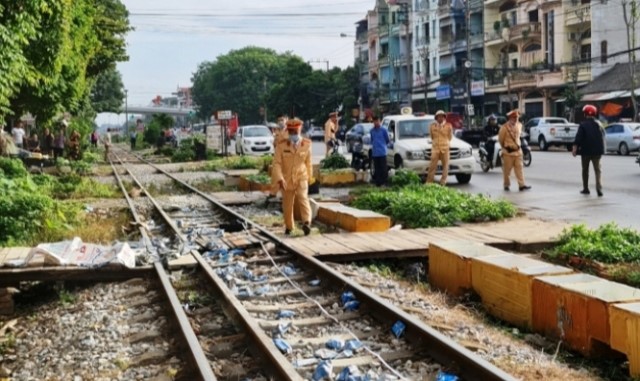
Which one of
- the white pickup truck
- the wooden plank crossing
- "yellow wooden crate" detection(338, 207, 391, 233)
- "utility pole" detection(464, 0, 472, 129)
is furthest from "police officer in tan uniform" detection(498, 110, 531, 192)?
"utility pole" detection(464, 0, 472, 129)

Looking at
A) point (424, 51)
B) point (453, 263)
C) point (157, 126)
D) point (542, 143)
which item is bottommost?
point (453, 263)

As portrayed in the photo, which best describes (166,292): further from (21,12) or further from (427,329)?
(21,12)

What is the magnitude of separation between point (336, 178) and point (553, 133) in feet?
69.9

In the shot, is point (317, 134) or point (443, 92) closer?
point (443, 92)

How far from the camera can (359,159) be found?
77.6ft

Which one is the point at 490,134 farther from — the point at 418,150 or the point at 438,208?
the point at 438,208

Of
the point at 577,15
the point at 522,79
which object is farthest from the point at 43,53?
the point at 522,79

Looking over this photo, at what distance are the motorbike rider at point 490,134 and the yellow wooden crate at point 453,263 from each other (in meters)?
15.8

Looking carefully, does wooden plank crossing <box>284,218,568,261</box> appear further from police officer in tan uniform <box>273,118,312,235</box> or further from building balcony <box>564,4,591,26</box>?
building balcony <box>564,4,591,26</box>

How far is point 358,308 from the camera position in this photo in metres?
7.28

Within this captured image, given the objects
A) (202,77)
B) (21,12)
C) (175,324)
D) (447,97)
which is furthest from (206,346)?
(202,77)

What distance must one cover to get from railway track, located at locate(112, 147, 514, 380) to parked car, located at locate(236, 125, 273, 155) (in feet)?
97.1

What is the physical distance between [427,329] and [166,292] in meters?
2.97

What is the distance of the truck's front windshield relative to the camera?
22141 millimetres
